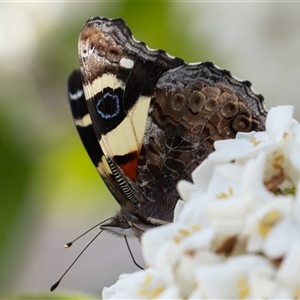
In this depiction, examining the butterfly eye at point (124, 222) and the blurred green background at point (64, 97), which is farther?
the blurred green background at point (64, 97)

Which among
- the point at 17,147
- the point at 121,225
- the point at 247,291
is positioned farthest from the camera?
the point at 17,147

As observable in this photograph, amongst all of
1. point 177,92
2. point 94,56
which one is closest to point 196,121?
point 177,92

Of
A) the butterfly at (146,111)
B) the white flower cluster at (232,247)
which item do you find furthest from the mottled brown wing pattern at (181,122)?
the white flower cluster at (232,247)

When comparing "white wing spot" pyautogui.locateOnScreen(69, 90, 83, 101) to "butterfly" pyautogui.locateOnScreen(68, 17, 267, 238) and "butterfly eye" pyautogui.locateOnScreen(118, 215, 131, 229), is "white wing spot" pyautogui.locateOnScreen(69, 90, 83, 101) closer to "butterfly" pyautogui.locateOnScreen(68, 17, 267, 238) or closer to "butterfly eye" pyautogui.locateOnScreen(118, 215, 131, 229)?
"butterfly" pyautogui.locateOnScreen(68, 17, 267, 238)

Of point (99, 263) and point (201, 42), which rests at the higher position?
point (201, 42)

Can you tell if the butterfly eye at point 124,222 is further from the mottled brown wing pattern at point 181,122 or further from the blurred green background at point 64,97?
the blurred green background at point 64,97

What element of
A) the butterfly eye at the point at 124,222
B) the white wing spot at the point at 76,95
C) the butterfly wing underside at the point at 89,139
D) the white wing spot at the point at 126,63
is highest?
the white wing spot at the point at 126,63

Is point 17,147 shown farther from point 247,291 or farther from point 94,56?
point 247,291

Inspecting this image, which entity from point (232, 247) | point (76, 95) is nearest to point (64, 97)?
point (76, 95)

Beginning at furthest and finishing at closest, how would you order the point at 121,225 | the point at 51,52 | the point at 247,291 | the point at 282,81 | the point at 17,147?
the point at 282,81
the point at 51,52
the point at 17,147
the point at 121,225
the point at 247,291
